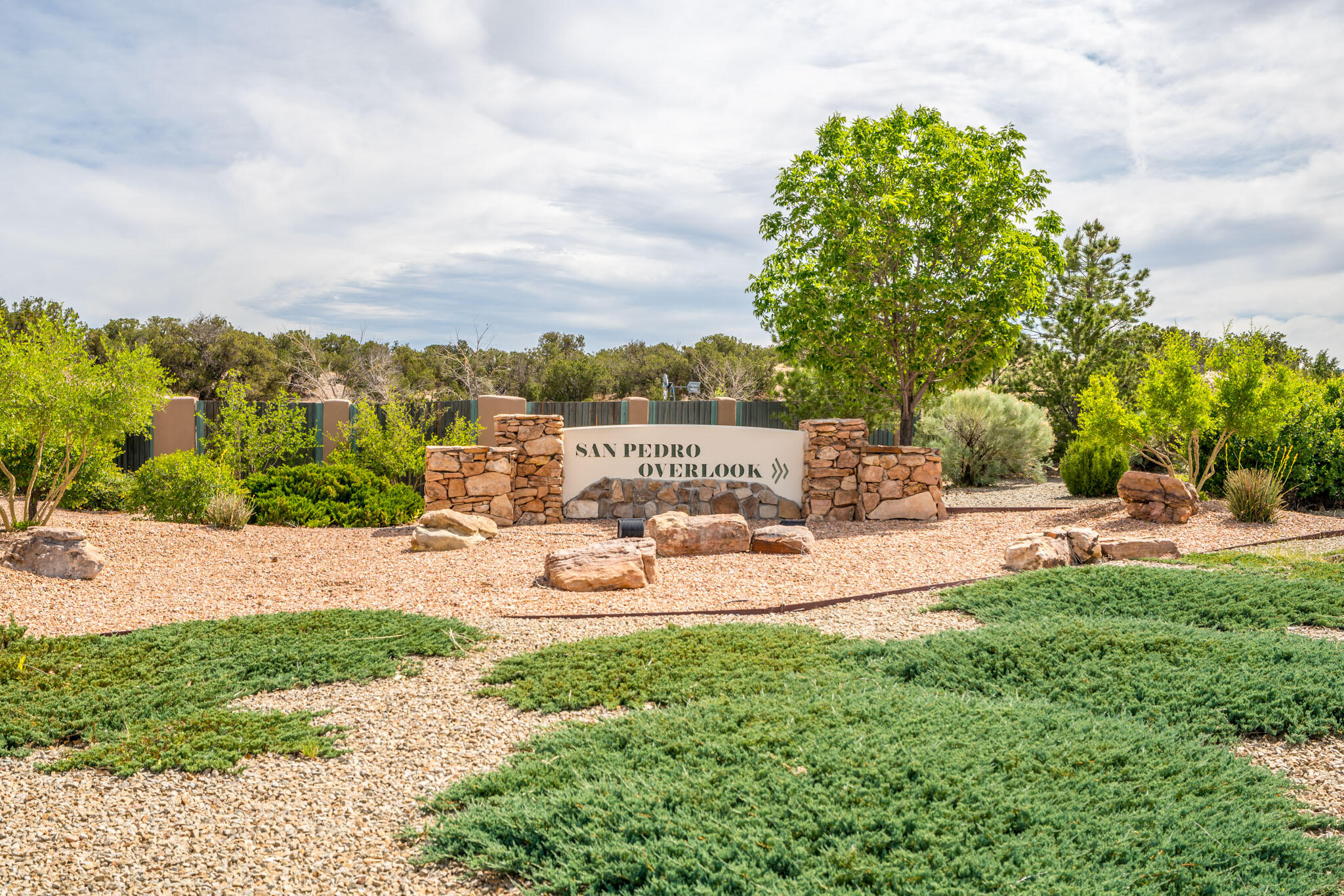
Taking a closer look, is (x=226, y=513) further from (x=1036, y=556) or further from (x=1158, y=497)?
(x=1158, y=497)

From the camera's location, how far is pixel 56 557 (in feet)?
25.4

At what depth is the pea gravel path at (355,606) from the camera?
9.88 feet

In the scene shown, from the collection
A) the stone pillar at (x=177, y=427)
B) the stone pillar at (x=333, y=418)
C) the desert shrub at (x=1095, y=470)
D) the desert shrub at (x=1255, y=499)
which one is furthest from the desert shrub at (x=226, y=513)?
the desert shrub at (x=1095, y=470)

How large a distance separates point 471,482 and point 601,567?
4856 mm

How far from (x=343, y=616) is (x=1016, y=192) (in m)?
12.7

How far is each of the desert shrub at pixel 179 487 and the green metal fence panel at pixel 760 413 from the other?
1112cm

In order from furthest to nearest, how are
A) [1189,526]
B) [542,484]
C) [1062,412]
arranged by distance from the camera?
[1062,412], [542,484], [1189,526]

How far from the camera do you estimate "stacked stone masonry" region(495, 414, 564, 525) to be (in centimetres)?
1210

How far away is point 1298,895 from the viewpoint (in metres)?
2.69

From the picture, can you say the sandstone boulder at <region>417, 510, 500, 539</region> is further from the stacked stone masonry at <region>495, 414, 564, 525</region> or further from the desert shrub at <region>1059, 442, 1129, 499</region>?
the desert shrub at <region>1059, 442, 1129, 499</region>

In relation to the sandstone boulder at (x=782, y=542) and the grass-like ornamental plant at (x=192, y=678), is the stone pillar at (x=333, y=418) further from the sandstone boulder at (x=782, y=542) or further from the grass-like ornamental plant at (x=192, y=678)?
the grass-like ornamental plant at (x=192, y=678)

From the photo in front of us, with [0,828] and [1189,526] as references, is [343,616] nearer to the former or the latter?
[0,828]

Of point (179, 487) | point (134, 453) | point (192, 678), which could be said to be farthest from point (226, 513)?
point (134, 453)

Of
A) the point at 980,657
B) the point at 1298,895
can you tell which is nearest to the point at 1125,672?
the point at 980,657
